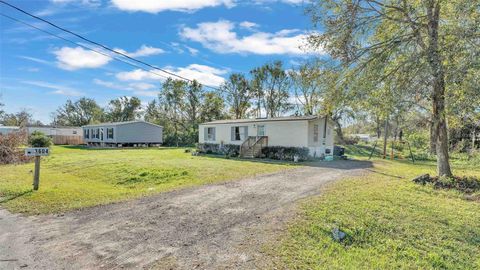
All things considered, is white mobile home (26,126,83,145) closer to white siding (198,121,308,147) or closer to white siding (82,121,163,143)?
white siding (82,121,163,143)

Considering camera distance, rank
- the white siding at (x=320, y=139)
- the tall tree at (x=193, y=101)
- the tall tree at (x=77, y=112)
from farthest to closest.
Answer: the tall tree at (x=77, y=112)
the tall tree at (x=193, y=101)
the white siding at (x=320, y=139)

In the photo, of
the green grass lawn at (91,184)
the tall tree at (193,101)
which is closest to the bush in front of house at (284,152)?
the green grass lawn at (91,184)

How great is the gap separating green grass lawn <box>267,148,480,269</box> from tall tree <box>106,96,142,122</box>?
4585cm

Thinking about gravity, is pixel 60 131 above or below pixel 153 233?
above

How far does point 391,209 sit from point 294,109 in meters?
31.5

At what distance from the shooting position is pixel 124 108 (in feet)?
A: 155

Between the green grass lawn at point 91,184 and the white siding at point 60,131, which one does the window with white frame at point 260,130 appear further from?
the white siding at point 60,131

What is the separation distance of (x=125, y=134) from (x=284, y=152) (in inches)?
857

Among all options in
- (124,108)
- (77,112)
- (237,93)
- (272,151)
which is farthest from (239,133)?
(77,112)

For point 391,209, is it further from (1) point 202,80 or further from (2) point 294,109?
(2) point 294,109

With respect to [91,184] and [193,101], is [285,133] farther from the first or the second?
[193,101]

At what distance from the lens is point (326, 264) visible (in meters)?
3.38

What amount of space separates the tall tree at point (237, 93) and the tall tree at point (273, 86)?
1.57 m

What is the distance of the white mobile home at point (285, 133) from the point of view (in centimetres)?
1667
